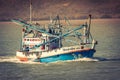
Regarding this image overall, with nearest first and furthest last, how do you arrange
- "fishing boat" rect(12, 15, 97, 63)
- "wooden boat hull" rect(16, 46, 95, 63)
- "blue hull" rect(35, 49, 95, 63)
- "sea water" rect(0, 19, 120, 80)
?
"sea water" rect(0, 19, 120, 80) < "wooden boat hull" rect(16, 46, 95, 63) < "blue hull" rect(35, 49, 95, 63) < "fishing boat" rect(12, 15, 97, 63)

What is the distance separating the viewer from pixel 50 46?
408 ft

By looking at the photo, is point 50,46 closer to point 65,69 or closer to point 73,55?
point 73,55

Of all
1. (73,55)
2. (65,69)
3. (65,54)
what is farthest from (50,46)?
(65,69)

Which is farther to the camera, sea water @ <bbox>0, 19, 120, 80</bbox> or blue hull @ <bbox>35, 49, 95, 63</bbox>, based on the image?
blue hull @ <bbox>35, 49, 95, 63</bbox>

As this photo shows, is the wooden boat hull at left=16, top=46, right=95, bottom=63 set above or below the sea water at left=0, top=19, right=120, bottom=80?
above

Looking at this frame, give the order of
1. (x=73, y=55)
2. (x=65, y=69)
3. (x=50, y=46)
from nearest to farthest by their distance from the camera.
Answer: (x=65, y=69)
(x=73, y=55)
(x=50, y=46)

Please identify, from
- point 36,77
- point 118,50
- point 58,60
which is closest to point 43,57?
point 58,60

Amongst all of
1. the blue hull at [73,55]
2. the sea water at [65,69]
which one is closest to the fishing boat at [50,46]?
the blue hull at [73,55]

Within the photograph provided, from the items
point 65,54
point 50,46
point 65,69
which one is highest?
point 50,46

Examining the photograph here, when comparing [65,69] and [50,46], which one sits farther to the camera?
[50,46]

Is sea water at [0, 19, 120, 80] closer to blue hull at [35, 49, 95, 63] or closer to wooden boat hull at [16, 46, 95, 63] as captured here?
blue hull at [35, 49, 95, 63]

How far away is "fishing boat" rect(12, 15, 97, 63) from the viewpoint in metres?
118

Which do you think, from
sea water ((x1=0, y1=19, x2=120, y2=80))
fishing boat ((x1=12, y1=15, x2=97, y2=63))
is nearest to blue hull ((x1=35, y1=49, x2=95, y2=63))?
fishing boat ((x1=12, y1=15, x2=97, y2=63))

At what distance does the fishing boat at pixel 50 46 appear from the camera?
4633 inches
